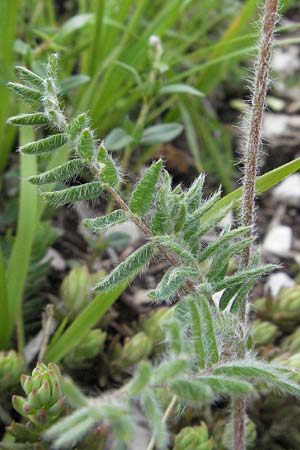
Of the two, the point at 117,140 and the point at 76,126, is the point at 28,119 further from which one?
the point at 117,140

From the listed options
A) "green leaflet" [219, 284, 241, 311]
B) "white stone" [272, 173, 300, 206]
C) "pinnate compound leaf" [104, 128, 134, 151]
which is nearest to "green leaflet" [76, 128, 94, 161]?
"green leaflet" [219, 284, 241, 311]

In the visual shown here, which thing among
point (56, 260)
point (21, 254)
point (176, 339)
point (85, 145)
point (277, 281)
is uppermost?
A: point (85, 145)

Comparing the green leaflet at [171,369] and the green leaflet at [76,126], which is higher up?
the green leaflet at [76,126]

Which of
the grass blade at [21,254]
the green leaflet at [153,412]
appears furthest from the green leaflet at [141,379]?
the grass blade at [21,254]

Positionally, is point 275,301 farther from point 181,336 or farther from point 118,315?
point 181,336

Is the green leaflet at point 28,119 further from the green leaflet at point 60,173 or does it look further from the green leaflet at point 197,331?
the green leaflet at point 197,331

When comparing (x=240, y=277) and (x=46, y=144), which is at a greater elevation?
(x=46, y=144)

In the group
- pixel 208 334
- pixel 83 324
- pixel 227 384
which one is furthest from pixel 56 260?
pixel 227 384
